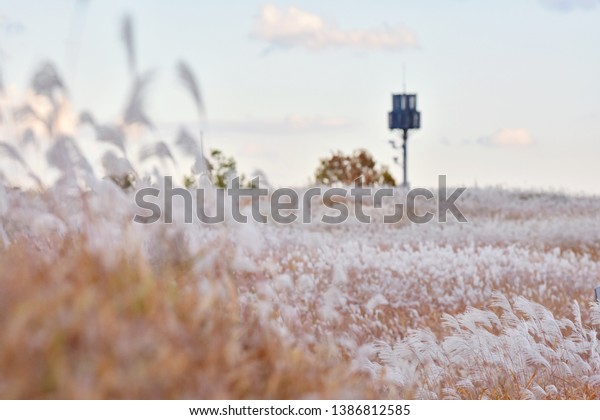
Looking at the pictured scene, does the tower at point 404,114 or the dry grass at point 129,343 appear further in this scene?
the tower at point 404,114

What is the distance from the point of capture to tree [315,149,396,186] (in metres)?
30.4

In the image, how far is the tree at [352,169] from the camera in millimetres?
30406

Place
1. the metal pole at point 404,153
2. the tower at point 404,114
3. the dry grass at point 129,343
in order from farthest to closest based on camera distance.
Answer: the tower at point 404,114 < the metal pole at point 404,153 < the dry grass at point 129,343

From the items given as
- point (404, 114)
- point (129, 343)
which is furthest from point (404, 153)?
point (129, 343)

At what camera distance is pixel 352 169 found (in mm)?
30453

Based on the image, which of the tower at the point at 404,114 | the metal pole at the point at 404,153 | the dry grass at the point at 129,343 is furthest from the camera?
the tower at the point at 404,114

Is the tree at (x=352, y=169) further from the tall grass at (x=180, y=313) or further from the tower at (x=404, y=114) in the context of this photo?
the tall grass at (x=180, y=313)

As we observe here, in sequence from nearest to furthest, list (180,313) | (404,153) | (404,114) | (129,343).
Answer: (129,343) < (180,313) < (404,153) < (404,114)

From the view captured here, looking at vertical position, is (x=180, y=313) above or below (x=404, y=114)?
below

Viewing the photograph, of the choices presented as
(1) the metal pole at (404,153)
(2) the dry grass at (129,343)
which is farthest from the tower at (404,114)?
(2) the dry grass at (129,343)

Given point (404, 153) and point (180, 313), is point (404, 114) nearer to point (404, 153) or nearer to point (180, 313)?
point (404, 153)

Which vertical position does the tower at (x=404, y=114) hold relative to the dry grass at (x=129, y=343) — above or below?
above
